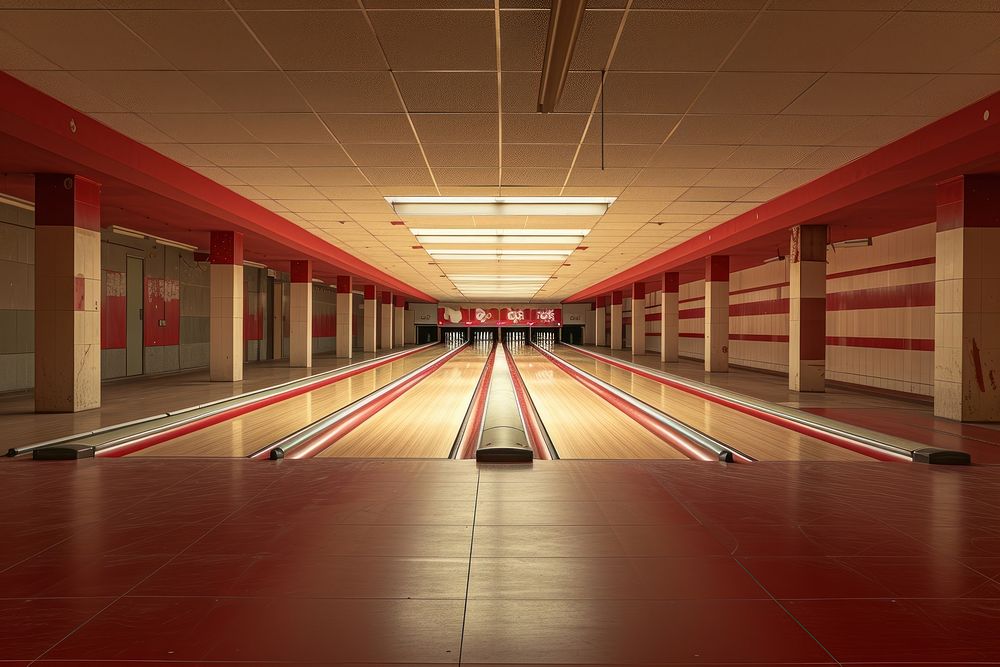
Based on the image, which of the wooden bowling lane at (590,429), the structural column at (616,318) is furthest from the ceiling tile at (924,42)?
the structural column at (616,318)

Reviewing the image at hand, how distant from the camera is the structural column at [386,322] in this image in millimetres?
26366

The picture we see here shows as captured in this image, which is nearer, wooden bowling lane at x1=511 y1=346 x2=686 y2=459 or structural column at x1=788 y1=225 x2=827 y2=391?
wooden bowling lane at x1=511 y1=346 x2=686 y2=459

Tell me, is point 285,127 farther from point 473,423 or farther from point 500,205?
point 500,205

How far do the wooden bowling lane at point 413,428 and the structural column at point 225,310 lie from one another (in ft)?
11.2

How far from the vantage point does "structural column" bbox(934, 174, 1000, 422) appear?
6.51 meters

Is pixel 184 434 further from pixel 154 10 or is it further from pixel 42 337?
pixel 154 10

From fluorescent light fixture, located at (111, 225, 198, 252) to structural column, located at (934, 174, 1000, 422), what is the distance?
12.3 metres

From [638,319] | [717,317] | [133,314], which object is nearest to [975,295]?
[717,317]

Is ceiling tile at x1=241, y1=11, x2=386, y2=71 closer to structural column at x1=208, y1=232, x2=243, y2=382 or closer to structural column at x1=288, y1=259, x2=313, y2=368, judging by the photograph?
structural column at x1=208, y1=232, x2=243, y2=382

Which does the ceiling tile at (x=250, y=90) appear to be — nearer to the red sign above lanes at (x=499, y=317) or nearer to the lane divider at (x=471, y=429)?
the lane divider at (x=471, y=429)

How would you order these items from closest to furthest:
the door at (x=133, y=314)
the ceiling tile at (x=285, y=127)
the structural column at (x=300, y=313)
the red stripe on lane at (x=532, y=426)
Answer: the red stripe on lane at (x=532, y=426) < the ceiling tile at (x=285, y=127) < the door at (x=133, y=314) < the structural column at (x=300, y=313)

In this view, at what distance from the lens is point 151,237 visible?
40.4ft

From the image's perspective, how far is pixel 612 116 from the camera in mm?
5750

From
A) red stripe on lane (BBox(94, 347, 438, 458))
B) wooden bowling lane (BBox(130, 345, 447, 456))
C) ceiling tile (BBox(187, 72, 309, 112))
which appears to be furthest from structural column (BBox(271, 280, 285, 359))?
ceiling tile (BBox(187, 72, 309, 112))
